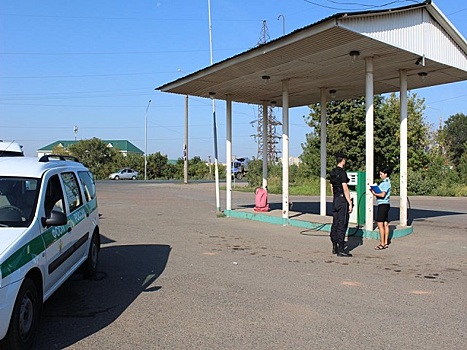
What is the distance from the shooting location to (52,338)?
4629 millimetres

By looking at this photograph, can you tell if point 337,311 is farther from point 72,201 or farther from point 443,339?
point 72,201

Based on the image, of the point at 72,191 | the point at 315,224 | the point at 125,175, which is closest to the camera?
the point at 72,191

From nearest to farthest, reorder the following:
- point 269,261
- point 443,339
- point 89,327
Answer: point 443,339
point 89,327
point 269,261

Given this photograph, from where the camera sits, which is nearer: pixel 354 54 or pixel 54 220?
pixel 54 220

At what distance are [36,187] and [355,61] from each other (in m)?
8.29

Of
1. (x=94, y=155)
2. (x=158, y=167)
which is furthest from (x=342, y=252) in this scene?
(x=94, y=155)

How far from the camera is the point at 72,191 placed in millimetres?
6391

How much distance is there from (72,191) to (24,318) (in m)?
2.45

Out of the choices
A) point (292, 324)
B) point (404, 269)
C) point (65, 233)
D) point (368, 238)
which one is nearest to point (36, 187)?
point (65, 233)

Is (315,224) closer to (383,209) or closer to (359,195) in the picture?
(359,195)

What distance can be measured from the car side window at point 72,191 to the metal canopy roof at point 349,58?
561 cm

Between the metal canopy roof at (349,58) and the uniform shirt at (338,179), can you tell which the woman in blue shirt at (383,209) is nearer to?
the uniform shirt at (338,179)

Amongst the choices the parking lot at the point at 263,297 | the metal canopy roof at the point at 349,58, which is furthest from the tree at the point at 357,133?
the parking lot at the point at 263,297

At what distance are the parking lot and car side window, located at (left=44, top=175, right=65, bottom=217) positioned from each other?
4.19ft
